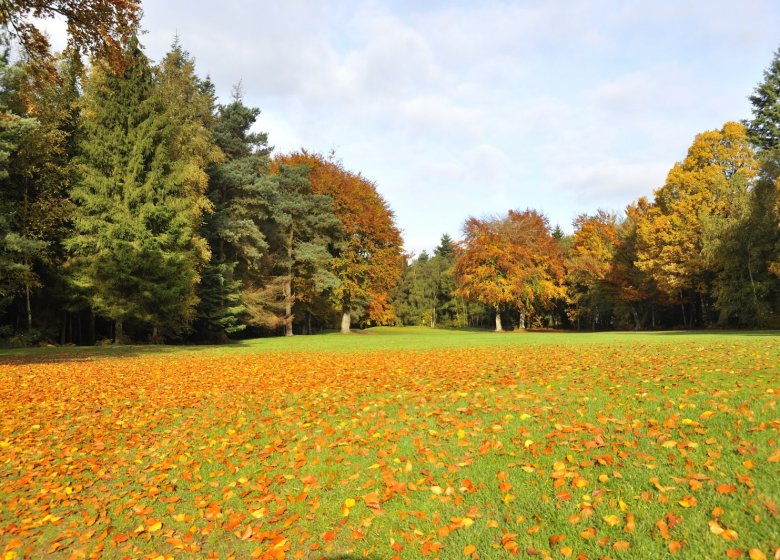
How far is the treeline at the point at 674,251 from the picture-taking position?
1261 inches

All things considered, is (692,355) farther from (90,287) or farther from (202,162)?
(202,162)

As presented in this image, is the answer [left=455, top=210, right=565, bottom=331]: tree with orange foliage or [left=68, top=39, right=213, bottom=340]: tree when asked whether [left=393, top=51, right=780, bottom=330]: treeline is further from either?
[left=68, top=39, right=213, bottom=340]: tree

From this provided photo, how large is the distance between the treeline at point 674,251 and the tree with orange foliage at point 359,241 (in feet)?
32.8

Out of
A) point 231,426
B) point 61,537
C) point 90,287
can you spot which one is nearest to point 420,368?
point 231,426

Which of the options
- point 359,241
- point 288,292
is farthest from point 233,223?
point 359,241

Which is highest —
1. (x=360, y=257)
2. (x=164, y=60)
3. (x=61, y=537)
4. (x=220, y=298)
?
(x=164, y=60)

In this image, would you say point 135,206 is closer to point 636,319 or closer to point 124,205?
point 124,205

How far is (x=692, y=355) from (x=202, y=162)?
2748 cm

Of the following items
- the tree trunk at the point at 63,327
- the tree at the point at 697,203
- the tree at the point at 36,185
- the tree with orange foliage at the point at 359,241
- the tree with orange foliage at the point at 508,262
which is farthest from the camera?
the tree with orange foliage at the point at 508,262

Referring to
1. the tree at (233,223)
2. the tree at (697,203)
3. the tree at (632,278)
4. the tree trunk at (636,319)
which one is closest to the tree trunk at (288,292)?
the tree at (233,223)

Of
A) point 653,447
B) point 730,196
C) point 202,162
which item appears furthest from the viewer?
point 730,196

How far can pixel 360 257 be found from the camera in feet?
138

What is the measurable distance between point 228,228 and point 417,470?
28.7m

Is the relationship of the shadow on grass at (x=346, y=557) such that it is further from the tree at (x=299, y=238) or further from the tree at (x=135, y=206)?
the tree at (x=299, y=238)
